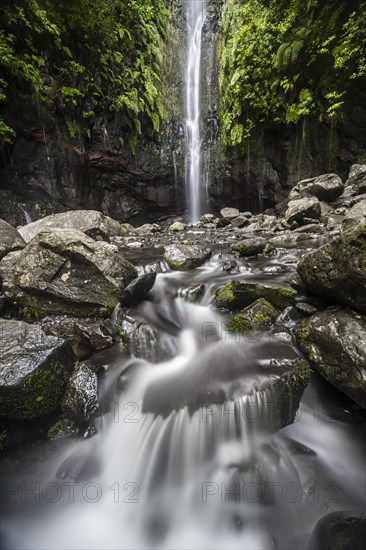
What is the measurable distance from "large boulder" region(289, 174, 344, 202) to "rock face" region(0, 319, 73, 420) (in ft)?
36.9

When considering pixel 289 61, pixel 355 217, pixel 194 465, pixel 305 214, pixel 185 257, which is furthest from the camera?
pixel 289 61

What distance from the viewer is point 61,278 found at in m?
3.90

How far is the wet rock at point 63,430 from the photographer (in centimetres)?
242

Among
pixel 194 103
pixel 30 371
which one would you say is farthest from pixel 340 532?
pixel 194 103

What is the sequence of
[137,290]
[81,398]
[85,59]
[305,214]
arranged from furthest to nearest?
[85,59] < [305,214] < [137,290] < [81,398]

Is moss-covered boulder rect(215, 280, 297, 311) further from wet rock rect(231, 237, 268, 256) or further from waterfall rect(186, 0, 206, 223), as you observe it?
waterfall rect(186, 0, 206, 223)

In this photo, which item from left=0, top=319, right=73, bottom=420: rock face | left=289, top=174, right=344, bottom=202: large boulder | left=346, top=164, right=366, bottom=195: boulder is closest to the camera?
left=0, top=319, right=73, bottom=420: rock face

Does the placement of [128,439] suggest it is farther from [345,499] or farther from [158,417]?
[345,499]

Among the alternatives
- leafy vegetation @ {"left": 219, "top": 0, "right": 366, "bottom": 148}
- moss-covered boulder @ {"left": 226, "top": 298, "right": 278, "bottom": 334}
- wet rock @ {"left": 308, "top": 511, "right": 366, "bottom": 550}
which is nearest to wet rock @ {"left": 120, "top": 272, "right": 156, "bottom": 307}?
moss-covered boulder @ {"left": 226, "top": 298, "right": 278, "bottom": 334}

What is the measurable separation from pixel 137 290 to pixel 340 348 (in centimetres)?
269

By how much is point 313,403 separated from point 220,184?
14.9m

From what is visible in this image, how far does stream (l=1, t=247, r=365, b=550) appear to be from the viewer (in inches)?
74.5

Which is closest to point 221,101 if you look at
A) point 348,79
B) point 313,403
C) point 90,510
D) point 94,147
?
point 348,79

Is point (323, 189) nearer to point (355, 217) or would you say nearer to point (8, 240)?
point (355, 217)
